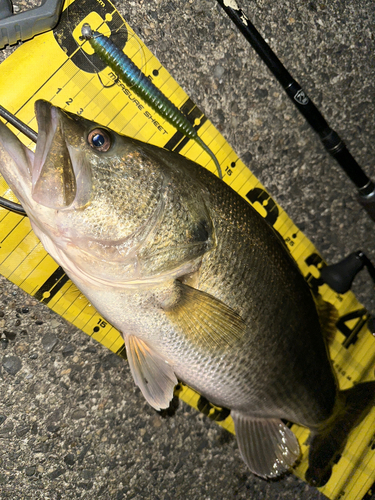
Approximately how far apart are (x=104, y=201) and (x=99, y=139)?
21cm

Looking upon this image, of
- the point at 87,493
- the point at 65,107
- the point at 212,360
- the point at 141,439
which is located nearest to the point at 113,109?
the point at 65,107

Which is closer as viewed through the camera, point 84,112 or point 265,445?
point 84,112

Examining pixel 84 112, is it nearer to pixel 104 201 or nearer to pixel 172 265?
pixel 104 201

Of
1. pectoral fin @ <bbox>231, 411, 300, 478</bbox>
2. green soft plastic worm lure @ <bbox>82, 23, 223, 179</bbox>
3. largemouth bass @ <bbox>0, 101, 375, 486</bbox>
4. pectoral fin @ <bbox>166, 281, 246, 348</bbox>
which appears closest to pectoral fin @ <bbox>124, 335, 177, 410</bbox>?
largemouth bass @ <bbox>0, 101, 375, 486</bbox>

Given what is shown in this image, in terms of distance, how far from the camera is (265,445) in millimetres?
1801

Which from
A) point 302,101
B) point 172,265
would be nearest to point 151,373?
point 172,265

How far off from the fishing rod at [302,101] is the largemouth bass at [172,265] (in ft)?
2.00

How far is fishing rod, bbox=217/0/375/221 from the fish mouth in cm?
98

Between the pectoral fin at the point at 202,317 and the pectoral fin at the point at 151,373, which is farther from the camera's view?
the pectoral fin at the point at 151,373

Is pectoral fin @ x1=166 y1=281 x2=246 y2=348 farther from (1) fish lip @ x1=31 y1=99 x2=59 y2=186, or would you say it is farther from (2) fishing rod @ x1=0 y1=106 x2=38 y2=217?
(2) fishing rod @ x1=0 y1=106 x2=38 y2=217

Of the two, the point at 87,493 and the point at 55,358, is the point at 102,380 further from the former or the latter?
the point at 87,493

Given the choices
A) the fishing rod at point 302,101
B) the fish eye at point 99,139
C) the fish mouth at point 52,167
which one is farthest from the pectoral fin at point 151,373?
the fishing rod at point 302,101

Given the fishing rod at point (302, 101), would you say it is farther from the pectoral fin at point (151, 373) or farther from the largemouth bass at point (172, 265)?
the pectoral fin at point (151, 373)

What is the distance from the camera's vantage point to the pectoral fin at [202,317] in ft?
4.39
